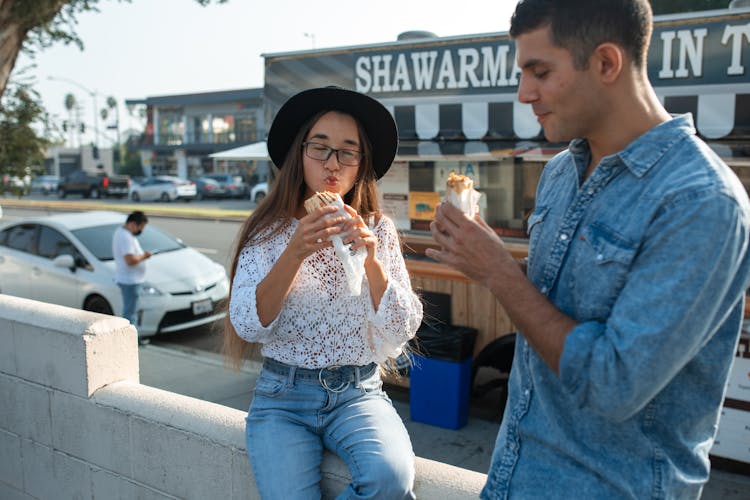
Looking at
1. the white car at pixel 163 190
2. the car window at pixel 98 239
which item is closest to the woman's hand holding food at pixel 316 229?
the car window at pixel 98 239

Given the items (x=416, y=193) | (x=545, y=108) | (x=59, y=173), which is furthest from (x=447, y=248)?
(x=59, y=173)

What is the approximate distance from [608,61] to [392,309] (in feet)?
3.98

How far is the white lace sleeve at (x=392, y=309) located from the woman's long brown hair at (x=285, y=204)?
165 millimetres

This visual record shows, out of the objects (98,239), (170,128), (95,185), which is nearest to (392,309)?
(98,239)

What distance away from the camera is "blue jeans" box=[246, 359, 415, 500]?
2.14 m

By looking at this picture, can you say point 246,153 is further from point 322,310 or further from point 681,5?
point 681,5

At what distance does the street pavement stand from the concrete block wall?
1.42 metres

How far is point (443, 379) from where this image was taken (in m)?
5.71

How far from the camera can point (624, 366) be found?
1246mm

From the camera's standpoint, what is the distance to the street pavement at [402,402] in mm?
4922

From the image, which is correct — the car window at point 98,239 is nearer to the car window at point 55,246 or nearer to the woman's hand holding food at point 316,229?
the car window at point 55,246

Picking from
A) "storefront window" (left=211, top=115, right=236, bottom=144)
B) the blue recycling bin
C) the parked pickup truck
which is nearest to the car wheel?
the blue recycling bin

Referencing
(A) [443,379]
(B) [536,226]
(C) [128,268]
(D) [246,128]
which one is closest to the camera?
(B) [536,226]

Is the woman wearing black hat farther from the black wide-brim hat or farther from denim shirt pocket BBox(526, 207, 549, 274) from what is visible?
denim shirt pocket BBox(526, 207, 549, 274)
